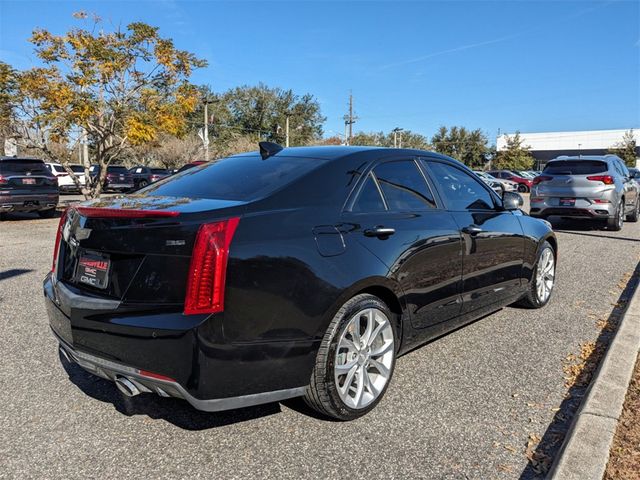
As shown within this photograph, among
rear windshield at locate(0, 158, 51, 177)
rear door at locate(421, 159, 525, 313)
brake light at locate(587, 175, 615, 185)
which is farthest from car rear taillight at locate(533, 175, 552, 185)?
rear windshield at locate(0, 158, 51, 177)

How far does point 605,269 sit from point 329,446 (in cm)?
653

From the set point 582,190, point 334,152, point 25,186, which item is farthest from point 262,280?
point 25,186

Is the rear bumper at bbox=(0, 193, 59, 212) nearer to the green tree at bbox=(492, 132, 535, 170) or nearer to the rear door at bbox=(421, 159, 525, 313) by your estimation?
the rear door at bbox=(421, 159, 525, 313)

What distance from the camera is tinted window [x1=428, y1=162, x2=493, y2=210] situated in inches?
160

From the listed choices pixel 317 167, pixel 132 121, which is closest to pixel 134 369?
pixel 317 167

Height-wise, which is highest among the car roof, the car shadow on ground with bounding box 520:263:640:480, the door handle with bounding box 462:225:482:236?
the car roof

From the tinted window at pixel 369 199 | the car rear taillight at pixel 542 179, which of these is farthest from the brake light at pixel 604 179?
the tinted window at pixel 369 199

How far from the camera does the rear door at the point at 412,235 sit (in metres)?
3.20

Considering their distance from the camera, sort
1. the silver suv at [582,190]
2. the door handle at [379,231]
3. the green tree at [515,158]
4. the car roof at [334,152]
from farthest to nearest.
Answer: the green tree at [515,158], the silver suv at [582,190], the car roof at [334,152], the door handle at [379,231]

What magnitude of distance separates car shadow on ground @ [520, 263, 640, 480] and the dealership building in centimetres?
7548

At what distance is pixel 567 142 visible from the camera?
263 ft

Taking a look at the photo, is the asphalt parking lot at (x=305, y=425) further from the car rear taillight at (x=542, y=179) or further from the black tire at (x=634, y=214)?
the black tire at (x=634, y=214)

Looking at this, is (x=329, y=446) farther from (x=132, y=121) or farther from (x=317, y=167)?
(x=132, y=121)

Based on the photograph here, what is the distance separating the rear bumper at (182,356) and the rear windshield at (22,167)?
12629mm
